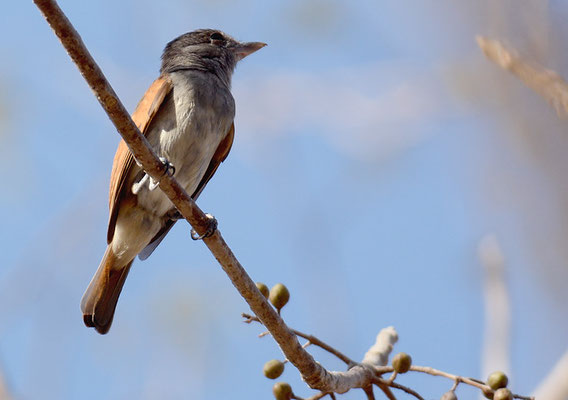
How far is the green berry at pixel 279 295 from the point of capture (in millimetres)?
3021

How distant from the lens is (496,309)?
10.2 feet

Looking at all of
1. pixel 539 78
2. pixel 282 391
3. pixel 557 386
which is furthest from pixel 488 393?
pixel 539 78

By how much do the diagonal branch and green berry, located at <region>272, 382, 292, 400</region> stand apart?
295 mm

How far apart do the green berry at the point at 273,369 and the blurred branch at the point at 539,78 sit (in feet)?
4.94

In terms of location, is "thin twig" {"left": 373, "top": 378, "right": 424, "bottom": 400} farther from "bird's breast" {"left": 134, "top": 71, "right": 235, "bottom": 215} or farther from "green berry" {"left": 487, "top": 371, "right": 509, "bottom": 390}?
"bird's breast" {"left": 134, "top": 71, "right": 235, "bottom": 215}

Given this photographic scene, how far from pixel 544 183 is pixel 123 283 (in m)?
2.72

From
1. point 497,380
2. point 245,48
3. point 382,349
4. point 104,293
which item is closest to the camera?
point 497,380

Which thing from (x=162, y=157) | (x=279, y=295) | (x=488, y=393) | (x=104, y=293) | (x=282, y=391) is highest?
(x=162, y=157)


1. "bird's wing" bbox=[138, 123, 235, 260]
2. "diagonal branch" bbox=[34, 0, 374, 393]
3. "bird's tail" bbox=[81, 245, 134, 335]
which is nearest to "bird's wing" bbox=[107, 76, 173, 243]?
"bird's tail" bbox=[81, 245, 134, 335]

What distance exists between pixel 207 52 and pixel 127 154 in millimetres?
1358

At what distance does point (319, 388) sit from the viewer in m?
2.96

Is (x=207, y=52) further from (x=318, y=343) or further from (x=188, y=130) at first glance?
(x=318, y=343)

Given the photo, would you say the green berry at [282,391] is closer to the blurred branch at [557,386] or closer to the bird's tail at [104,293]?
the blurred branch at [557,386]

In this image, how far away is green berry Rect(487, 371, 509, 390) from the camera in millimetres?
2629
